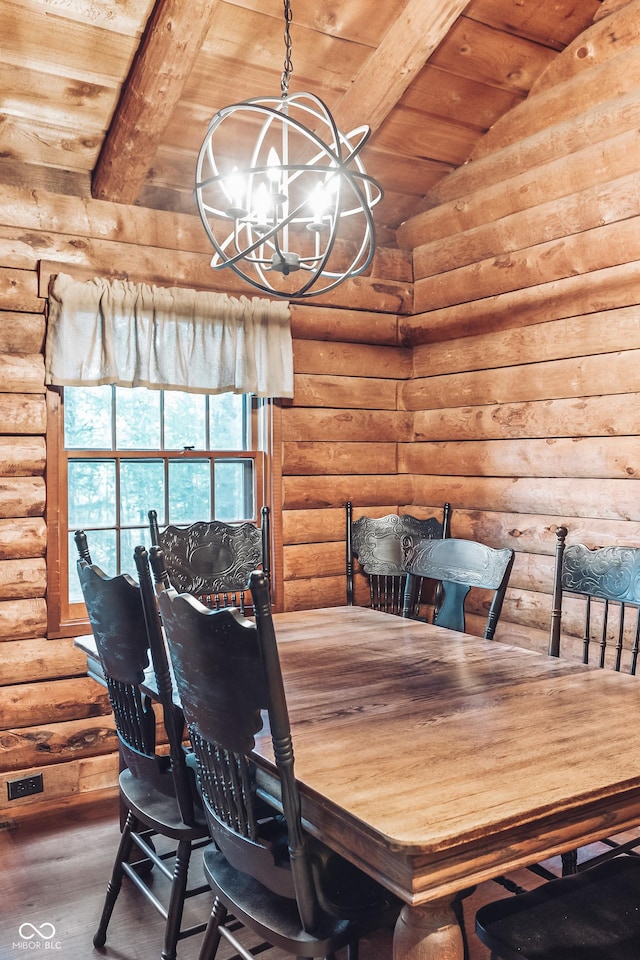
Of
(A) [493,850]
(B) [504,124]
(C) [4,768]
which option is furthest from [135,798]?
(B) [504,124]

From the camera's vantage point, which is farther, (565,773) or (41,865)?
(41,865)

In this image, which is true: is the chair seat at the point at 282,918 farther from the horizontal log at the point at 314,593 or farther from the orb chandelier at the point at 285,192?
the horizontal log at the point at 314,593

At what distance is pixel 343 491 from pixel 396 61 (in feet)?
6.97

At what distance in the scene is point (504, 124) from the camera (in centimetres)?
387

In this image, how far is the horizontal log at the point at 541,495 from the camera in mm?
3334

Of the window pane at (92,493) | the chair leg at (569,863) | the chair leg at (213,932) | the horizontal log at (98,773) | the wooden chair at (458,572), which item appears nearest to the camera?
the chair leg at (213,932)

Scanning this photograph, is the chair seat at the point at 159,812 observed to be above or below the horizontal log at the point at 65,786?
above

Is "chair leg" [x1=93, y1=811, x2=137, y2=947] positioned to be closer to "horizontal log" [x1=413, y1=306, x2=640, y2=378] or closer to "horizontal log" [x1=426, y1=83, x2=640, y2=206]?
"horizontal log" [x1=413, y1=306, x2=640, y2=378]

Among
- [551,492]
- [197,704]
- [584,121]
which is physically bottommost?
[197,704]

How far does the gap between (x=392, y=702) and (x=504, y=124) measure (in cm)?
311

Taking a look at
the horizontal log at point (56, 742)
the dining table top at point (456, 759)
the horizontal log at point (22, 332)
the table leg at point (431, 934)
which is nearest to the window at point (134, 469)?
the horizontal log at point (22, 332)

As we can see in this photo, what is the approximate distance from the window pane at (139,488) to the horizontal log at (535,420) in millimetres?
1546

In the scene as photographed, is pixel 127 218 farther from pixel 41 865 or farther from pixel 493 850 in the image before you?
pixel 493 850

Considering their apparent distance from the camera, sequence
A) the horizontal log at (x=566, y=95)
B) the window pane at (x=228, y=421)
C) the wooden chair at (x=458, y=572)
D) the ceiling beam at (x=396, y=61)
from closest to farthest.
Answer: the wooden chair at (x=458, y=572) → the ceiling beam at (x=396, y=61) → the horizontal log at (x=566, y=95) → the window pane at (x=228, y=421)
